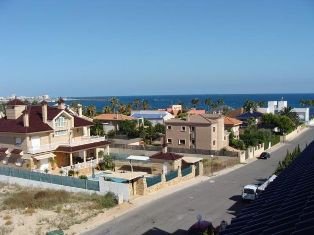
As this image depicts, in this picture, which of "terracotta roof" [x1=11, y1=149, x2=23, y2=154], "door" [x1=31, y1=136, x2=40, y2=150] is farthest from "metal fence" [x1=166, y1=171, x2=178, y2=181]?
"terracotta roof" [x1=11, y1=149, x2=23, y2=154]

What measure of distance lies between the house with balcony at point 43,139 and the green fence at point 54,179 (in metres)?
4.28

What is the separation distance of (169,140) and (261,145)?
41.0 ft

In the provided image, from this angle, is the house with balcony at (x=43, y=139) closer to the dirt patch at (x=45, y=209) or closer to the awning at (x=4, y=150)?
the awning at (x=4, y=150)

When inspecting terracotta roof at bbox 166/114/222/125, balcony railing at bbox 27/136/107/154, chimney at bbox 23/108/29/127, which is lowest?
balcony railing at bbox 27/136/107/154

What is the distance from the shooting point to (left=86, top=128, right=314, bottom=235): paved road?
77.7ft

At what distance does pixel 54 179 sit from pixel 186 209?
11638 mm

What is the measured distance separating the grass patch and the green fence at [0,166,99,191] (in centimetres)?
76

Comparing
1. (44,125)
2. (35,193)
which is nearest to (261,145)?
(44,125)

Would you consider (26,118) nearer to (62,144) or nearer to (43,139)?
(43,139)

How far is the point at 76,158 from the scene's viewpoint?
147ft

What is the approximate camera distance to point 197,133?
167ft

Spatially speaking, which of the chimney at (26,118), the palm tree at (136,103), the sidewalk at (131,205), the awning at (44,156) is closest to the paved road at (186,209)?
the sidewalk at (131,205)

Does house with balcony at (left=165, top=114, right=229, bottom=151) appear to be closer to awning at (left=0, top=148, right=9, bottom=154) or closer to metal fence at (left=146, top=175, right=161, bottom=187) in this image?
metal fence at (left=146, top=175, right=161, bottom=187)

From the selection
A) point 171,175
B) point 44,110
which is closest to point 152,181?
point 171,175
